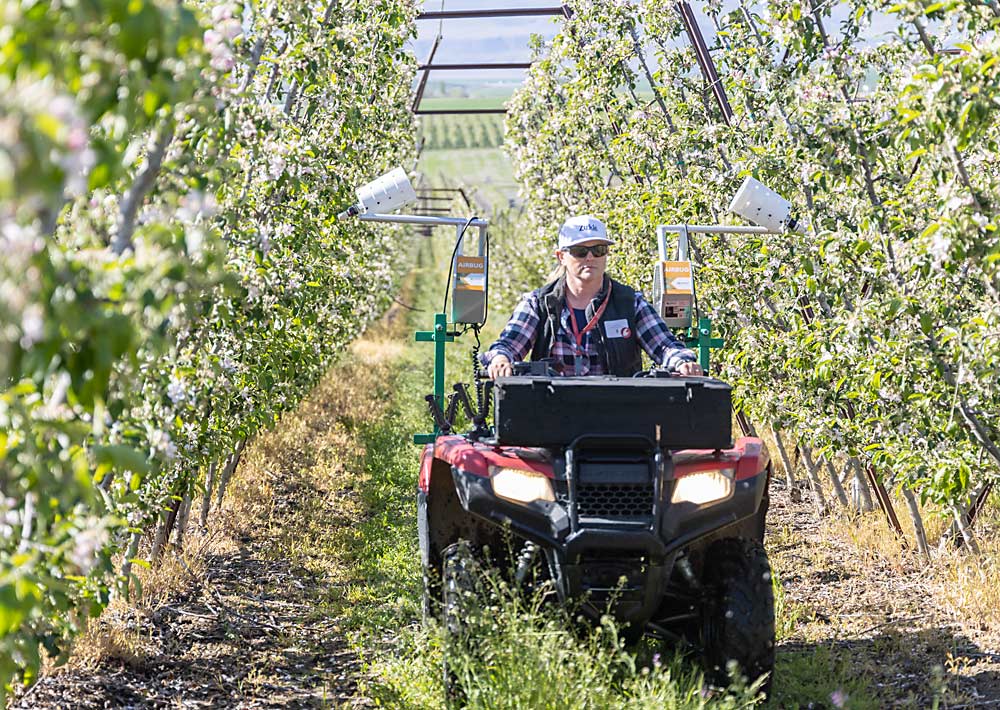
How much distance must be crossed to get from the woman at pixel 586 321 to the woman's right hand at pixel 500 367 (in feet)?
1.11

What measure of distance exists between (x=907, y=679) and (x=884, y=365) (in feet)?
4.54

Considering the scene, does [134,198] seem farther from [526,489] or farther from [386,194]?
[386,194]

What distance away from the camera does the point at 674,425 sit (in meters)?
4.48

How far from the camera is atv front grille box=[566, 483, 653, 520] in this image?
442 centimetres

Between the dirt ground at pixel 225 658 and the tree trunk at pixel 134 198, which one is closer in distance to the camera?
the tree trunk at pixel 134 198

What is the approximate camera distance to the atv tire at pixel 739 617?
15.2 ft

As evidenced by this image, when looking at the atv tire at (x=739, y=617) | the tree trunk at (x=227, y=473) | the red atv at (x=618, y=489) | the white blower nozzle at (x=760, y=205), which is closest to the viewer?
the red atv at (x=618, y=489)

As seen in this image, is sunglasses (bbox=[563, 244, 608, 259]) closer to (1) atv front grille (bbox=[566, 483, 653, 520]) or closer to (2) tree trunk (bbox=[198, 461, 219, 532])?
(1) atv front grille (bbox=[566, 483, 653, 520])

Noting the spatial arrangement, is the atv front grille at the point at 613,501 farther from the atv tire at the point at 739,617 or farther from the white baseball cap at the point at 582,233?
the white baseball cap at the point at 582,233

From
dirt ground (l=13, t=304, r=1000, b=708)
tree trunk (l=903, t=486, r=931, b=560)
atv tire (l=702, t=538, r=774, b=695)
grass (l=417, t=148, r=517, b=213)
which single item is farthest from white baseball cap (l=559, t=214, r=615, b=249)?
grass (l=417, t=148, r=517, b=213)

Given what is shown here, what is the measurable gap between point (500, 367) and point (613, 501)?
0.96 m

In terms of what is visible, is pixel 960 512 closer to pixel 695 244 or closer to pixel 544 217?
pixel 695 244

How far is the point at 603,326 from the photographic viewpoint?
5.72 meters

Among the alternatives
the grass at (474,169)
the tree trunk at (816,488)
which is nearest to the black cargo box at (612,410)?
the tree trunk at (816,488)
